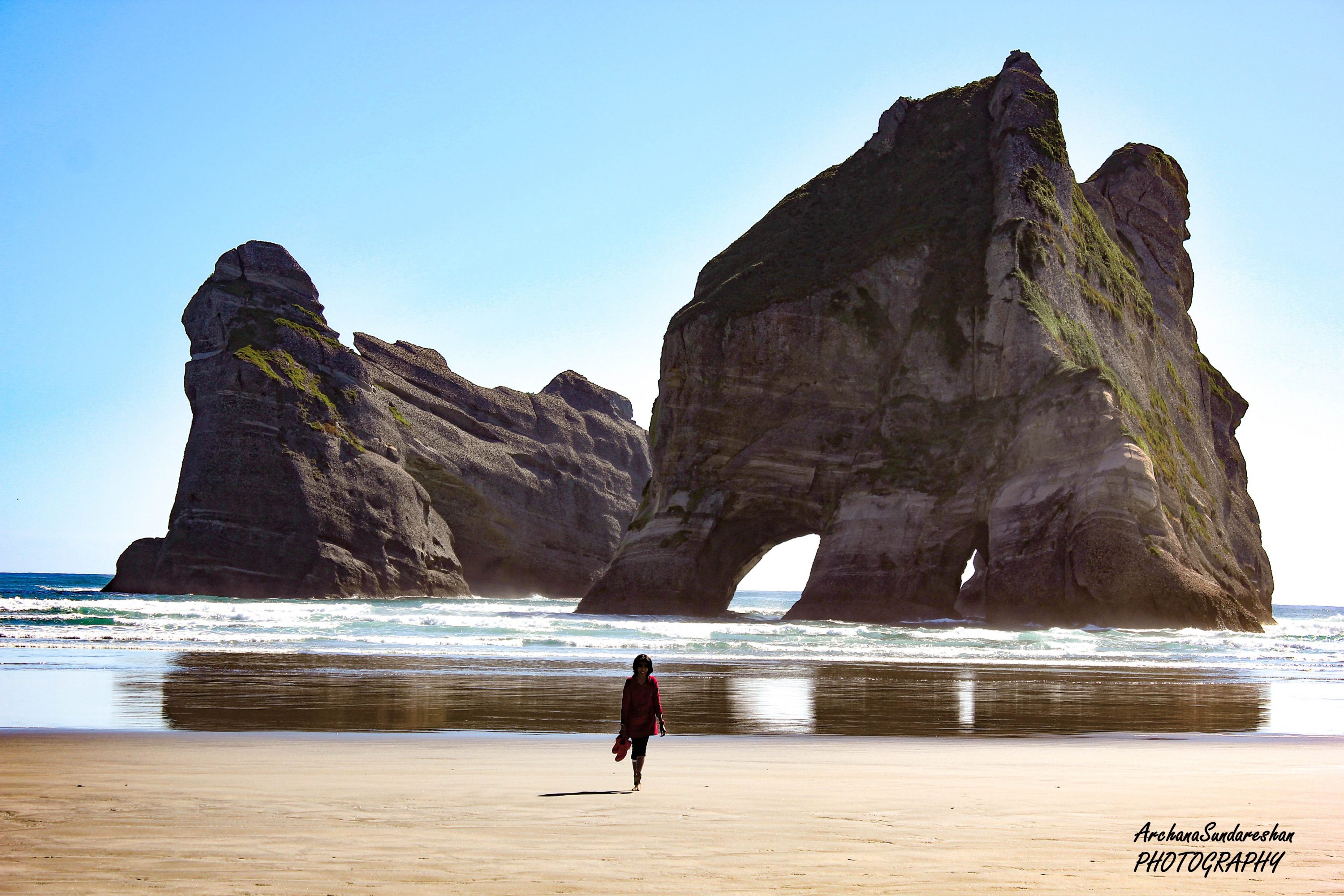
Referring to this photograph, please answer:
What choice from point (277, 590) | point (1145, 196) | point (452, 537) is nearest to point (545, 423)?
point (452, 537)

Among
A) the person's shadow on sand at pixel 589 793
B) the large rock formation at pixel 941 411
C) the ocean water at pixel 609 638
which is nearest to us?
the person's shadow on sand at pixel 589 793

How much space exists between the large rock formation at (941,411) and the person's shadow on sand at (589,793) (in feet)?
117

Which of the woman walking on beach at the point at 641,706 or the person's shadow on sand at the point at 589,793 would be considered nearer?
the person's shadow on sand at the point at 589,793

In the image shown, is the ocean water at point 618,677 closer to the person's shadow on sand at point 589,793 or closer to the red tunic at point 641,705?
the red tunic at point 641,705

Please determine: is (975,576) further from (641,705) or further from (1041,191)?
(641,705)

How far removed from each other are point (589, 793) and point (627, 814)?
934mm

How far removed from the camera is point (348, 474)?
69.3 meters

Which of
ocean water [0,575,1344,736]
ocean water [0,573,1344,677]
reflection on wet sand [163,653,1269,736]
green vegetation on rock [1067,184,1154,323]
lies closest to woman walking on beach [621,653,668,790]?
reflection on wet sand [163,653,1269,736]

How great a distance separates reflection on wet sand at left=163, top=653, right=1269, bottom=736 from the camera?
40.8 ft

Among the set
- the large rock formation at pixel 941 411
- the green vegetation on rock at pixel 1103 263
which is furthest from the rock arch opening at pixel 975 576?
the green vegetation on rock at pixel 1103 263

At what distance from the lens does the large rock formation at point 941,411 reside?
42250 millimetres

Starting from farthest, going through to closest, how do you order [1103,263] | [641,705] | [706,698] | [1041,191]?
[1103,263]
[1041,191]
[706,698]
[641,705]

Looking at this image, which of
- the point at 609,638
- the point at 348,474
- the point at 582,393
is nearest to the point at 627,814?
the point at 609,638

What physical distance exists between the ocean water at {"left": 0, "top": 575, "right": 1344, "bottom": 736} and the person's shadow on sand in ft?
11.8
